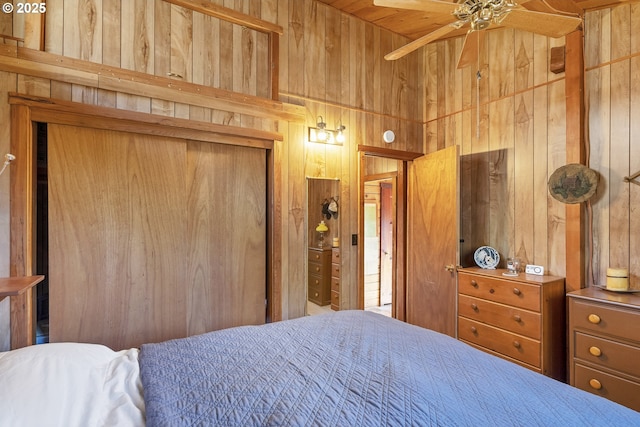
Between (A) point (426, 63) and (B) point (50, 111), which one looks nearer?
(B) point (50, 111)

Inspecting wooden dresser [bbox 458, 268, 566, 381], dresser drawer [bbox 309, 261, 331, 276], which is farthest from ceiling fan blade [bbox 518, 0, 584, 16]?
dresser drawer [bbox 309, 261, 331, 276]

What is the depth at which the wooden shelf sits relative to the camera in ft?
4.64

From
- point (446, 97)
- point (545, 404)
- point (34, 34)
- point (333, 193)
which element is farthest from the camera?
point (446, 97)

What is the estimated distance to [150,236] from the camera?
2.23 m

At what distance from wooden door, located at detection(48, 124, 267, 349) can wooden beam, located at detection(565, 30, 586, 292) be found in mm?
2357

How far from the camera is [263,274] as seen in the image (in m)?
2.70

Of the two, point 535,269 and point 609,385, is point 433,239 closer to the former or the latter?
point 535,269

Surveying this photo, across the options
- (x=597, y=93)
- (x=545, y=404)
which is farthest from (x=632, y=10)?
(x=545, y=404)

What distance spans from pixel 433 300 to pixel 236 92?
261cm

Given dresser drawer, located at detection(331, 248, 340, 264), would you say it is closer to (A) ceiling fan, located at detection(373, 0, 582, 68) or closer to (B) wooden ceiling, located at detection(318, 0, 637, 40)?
(A) ceiling fan, located at detection(373, 0, 582, 68)

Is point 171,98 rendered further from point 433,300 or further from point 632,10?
point 632,10

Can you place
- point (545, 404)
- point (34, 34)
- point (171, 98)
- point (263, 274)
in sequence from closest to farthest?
point (545, 404) < point (34, 34) < point (171, 98) < point (263, 274)

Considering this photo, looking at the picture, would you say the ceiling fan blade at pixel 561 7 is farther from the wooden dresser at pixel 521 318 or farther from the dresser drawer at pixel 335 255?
the dresser drawer at pixel 335 255

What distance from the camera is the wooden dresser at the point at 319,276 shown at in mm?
2939
